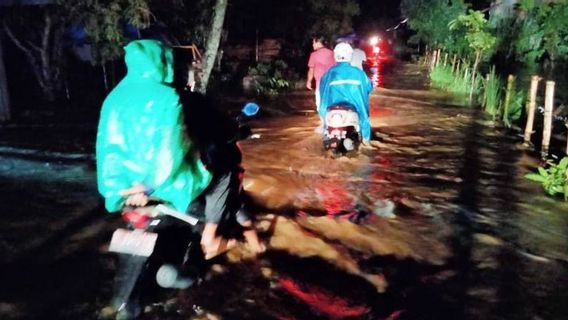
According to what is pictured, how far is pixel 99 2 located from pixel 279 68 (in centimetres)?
914

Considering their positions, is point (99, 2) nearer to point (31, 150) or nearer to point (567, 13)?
point (31, 150)

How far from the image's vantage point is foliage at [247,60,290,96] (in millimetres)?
16859

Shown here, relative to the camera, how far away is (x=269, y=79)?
17625 mm

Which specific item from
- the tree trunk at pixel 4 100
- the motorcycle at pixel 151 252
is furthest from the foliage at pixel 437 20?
the motorcycle at pixel 151 252

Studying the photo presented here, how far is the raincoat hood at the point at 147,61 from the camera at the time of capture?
3469 millimetres

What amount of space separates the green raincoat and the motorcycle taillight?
9cm

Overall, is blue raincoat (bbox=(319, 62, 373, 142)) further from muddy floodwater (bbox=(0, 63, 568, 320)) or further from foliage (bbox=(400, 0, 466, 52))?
foliage (bbox=(400, 0, 466, 52))

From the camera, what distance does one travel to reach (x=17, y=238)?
213 inches

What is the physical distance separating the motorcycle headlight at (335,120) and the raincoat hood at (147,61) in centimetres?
474

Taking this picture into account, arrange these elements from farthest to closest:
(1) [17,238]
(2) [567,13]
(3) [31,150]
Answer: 1. (2) [567,13]
2. (3) [31,150]
3. (1) [17,238]

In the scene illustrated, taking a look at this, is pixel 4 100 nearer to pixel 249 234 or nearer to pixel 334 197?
pixel 334 197

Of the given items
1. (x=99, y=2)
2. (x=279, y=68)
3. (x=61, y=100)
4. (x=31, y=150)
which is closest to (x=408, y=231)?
(x=31, y=150)

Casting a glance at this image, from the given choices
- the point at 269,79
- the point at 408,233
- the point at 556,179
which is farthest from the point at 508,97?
the point at 269,79

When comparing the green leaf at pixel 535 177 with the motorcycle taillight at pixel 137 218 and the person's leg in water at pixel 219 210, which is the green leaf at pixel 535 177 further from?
the motorcycle taillight at pixel 137 218
